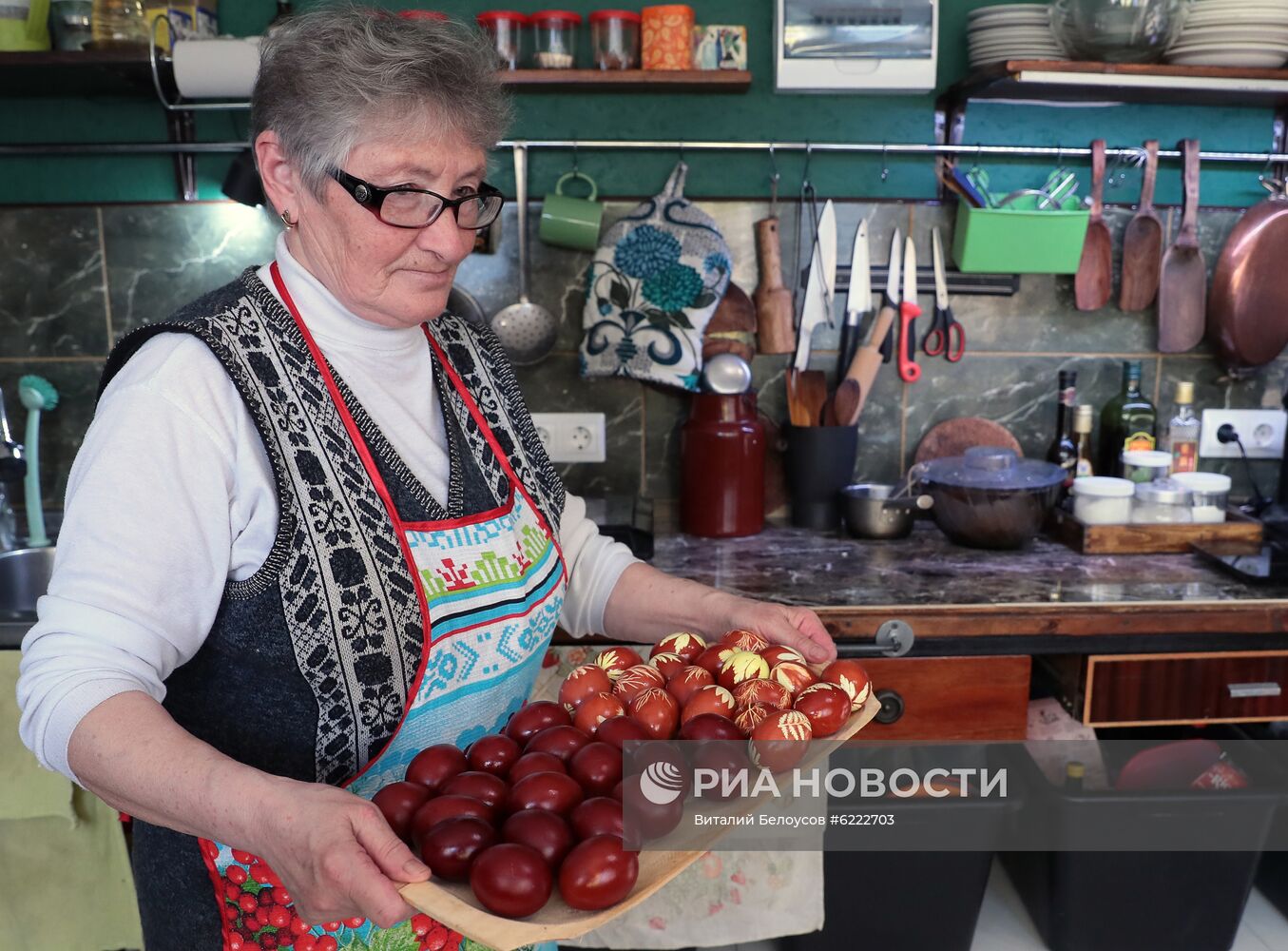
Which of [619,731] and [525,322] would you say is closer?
[619,731]

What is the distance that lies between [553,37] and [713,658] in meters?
1.42

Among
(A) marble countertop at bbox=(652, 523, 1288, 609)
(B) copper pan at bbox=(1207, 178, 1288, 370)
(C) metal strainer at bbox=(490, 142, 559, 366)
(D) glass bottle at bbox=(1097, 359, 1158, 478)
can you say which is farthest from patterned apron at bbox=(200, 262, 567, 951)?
(B) copper pan at bbox=(1207, 178, 1288, 370)

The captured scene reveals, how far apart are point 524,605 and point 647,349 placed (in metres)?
1.12

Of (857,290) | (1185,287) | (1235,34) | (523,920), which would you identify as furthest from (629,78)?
(523,920)

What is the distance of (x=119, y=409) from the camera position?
0.91m

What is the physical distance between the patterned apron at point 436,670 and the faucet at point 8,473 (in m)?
1.35

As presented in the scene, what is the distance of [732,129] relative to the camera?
226 cm

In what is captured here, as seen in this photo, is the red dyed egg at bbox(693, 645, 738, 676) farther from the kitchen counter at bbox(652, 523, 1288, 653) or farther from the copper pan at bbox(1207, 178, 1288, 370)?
the copper pan at bbox(1207, 178, 1288, 370)

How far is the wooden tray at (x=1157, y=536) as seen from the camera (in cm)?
204

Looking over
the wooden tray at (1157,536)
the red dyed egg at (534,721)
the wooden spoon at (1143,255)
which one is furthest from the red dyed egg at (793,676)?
the wooden spoon at (1143,255)

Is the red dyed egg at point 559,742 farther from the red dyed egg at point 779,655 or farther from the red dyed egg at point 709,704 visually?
the red dyed egg at point 779,655

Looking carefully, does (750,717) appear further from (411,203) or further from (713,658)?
(411,203)

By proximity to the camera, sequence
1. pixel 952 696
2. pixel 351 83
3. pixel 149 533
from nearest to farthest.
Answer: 1. pixel 149 533
2. pixel 351 83
3. pixel 952 696

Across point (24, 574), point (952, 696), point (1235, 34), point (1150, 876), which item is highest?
point (1235, 34)
